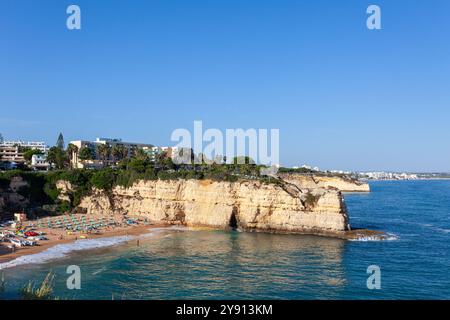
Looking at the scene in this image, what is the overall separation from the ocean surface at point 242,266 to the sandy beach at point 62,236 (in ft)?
6.48

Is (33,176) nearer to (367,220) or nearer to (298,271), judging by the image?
(298,271)

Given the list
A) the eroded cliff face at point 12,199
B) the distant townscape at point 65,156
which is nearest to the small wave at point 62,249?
the eroded cliff face at point 12,199

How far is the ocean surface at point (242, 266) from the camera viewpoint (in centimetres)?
2786

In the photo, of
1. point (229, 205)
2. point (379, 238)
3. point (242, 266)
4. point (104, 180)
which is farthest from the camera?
point (104, 180)

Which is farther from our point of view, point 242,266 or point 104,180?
point 104,180

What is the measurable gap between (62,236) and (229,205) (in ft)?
74.7

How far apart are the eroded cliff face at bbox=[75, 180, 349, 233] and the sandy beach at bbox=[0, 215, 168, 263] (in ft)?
15.3

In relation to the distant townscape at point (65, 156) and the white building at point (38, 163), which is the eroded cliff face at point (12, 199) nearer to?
the distant townscape at point (65, 156)

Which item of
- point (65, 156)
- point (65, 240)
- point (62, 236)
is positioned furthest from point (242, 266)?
point (65, 156)

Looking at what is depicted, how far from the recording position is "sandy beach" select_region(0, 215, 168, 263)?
39.6 m

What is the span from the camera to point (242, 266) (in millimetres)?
35094

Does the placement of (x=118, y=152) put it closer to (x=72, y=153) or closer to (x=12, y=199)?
(x=72, y=153)
